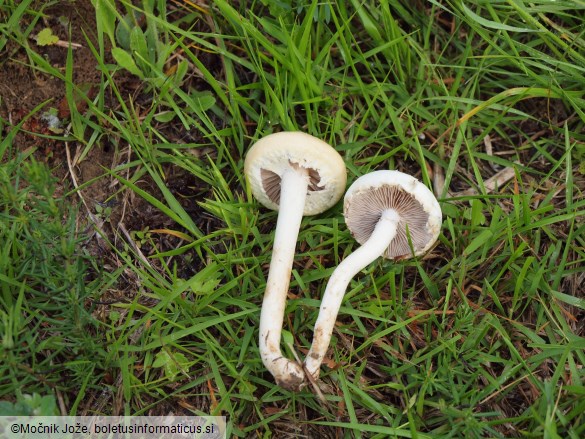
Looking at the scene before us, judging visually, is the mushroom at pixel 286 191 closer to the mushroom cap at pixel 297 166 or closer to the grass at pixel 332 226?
the mushroom cap at pixel 297 166

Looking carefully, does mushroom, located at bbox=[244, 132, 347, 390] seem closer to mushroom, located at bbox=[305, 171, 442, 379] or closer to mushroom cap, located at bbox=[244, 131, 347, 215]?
mushroom cap, located at bbox=[244, 131, 347, 215]

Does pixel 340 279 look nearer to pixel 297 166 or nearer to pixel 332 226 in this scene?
pixel 332 226

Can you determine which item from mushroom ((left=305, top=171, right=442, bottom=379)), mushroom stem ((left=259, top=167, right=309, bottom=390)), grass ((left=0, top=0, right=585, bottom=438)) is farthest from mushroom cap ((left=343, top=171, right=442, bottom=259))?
mushroom stem ((left=259, top=167, right=309, bottom=390))

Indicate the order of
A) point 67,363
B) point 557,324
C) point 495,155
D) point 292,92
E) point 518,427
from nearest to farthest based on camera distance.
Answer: point 67,363 → point 518,427 → point 557,324 → point 292,92 → point 495,155

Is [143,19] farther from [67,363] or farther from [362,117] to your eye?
[67,363]

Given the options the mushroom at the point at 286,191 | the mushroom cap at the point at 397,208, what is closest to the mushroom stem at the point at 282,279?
the mushroom at the point at 286,191

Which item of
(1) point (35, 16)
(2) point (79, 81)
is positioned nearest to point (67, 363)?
(2) point (79, 81)
